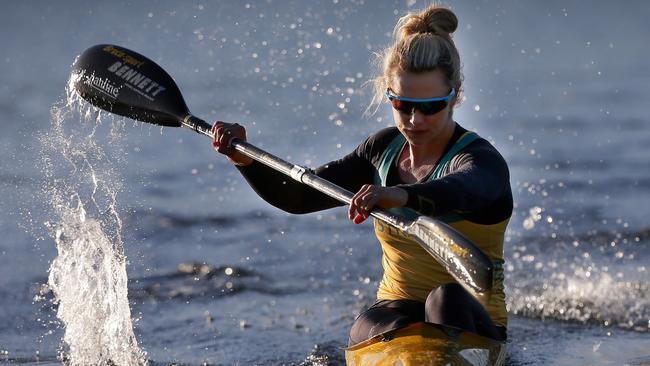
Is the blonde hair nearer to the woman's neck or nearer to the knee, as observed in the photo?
the woman's neck

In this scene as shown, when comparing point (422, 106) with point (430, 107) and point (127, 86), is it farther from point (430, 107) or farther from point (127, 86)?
point (127, 86)

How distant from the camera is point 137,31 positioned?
1371cm

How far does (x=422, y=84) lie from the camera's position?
11.8ft

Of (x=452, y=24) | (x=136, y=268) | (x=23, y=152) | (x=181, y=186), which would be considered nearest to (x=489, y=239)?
(x=452, y=24)

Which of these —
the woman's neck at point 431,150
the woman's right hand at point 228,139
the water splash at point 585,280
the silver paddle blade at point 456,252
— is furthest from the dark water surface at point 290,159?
the silver paddle blade at point 456,252

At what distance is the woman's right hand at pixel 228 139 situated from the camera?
4090 millimetres

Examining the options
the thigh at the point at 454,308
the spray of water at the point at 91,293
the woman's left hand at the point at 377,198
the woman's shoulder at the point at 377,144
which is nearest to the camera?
the woman's left hand at the point at 377,198

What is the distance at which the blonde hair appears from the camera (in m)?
3.62

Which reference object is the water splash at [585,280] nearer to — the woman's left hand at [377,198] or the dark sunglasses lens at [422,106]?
the dark sunglasses lens at [422,106]

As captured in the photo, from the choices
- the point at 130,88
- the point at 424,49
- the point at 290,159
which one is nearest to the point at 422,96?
the point at 424,49

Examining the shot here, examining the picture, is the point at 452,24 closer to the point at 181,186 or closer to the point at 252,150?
the point at 252,150

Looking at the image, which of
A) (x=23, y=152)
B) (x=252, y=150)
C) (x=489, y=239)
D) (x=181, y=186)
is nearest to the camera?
(x=489, y=239)

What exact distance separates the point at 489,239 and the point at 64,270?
7.43ft

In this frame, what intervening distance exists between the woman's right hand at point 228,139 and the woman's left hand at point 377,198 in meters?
0.96
